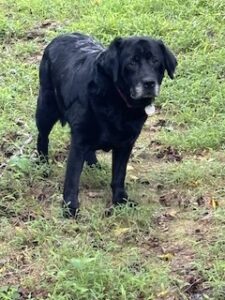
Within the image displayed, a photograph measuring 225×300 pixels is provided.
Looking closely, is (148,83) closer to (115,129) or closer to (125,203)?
(115,129)

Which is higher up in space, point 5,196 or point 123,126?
point 123,126

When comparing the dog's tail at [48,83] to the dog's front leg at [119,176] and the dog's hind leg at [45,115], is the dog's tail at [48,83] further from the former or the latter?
the dog's front leg at [119,176]

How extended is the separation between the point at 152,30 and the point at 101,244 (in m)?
4.60

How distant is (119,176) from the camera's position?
5742 millimetres

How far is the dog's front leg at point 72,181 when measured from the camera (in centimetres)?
544

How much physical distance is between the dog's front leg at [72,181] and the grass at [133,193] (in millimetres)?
91

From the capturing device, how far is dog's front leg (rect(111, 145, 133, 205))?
571 cm

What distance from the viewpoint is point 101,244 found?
5105 mm

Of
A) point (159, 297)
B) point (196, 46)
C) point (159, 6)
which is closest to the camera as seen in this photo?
point (159, 297)

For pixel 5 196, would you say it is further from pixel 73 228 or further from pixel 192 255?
pixel 192 255

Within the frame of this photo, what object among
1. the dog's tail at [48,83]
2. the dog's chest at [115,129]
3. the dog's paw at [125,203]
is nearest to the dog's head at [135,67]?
the dog's chest at [115,129]

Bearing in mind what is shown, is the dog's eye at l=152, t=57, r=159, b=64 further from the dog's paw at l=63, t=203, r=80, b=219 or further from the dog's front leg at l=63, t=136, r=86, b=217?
the dog's paw at l=63, t=203, r=80, b=219

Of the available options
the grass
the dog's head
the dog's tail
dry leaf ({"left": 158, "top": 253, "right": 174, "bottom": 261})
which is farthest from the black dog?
dry leaf ({"left": 158, "top": 253, "right": 174, "bottom": 261})

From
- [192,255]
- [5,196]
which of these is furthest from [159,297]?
[5,196]
